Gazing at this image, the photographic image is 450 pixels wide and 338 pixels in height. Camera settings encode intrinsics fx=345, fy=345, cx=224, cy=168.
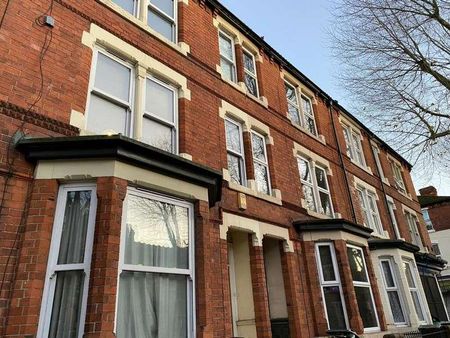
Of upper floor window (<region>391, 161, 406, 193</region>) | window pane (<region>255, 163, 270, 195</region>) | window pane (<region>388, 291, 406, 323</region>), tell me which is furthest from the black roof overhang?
upper floor window (<region>391, 161, 406, 193</region>)

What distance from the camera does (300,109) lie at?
1280 cm

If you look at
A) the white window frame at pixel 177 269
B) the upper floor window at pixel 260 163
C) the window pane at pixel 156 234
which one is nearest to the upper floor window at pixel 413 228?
the upper floor window at pixel 260 163

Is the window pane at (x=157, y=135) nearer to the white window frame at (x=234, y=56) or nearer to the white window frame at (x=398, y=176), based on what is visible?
the white window frame at (x=234, y=56)

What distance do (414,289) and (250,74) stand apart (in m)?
9.46

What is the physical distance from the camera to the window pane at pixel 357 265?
9664 millimetres

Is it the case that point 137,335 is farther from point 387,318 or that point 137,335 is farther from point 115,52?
point 387,318

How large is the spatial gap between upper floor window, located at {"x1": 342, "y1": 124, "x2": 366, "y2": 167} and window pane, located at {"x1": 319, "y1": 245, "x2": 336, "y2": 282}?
675 centimetres

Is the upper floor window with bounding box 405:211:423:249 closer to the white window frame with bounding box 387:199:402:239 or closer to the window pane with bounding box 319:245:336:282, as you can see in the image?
the white window frame with bounding box 387:199:402:239

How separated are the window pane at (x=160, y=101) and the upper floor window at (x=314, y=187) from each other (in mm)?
Answer: 5302

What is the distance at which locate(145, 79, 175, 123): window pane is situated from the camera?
717cm

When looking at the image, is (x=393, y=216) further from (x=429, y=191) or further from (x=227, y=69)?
→ (x=429, y=191)

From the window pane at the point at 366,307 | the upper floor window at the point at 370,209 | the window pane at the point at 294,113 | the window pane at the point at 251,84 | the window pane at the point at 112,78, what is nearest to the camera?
the window pane at the point at 112,78

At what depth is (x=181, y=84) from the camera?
789 cm

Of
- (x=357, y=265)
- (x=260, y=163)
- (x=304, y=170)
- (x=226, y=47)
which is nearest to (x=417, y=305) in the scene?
(x=357, y=265)
